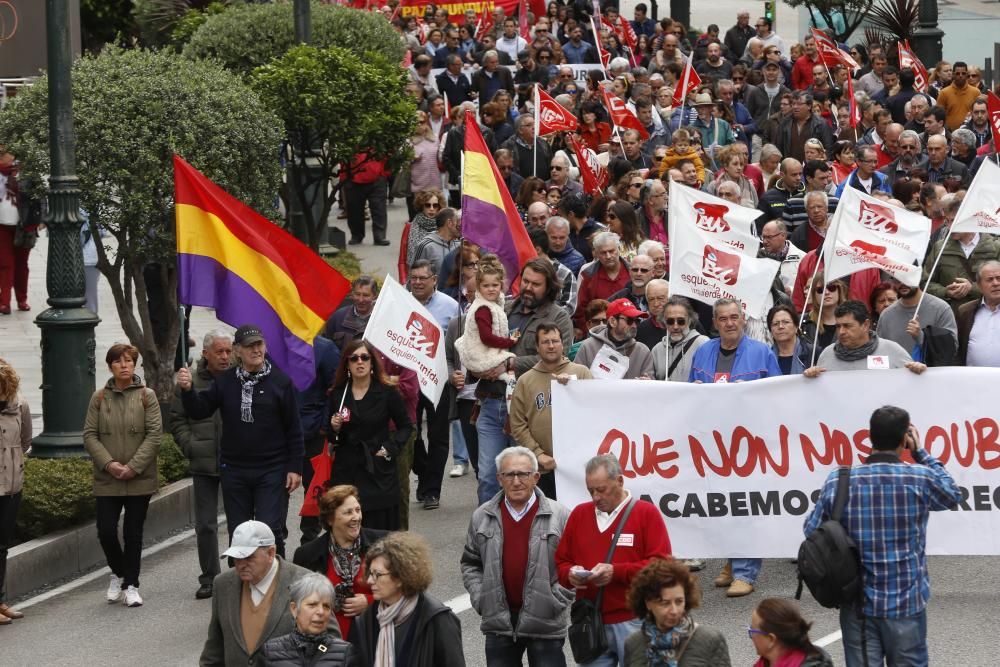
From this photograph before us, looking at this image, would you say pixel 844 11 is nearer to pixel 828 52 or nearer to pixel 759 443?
pixel 828 52

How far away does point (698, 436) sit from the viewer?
35.3ft

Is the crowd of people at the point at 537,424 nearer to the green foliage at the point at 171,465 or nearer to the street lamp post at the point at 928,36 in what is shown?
the green foliage at the point at 171,465

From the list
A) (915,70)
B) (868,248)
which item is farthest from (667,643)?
(915,70)

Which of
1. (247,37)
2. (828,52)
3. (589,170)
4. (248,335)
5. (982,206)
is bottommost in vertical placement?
(248,335)

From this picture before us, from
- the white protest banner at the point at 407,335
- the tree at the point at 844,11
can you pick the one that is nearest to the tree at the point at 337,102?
the white protest banner at the point at 407,335

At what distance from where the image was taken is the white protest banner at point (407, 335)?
1151 cm

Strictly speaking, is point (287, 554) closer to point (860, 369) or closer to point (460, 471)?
point (460, 471)

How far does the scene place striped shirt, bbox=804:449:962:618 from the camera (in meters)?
8.10

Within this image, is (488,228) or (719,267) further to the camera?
(488,228)

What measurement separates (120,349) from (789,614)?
5.52 m

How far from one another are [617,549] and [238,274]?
12.5ft

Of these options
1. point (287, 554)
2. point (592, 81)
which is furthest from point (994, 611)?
point (592, 81)

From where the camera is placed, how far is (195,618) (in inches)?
432

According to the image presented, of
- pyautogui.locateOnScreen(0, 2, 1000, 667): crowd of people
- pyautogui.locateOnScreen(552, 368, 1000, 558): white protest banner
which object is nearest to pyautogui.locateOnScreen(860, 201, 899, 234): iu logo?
pyautogui.locateOnScreen(0, 2, 1000, 667): crowd of people
